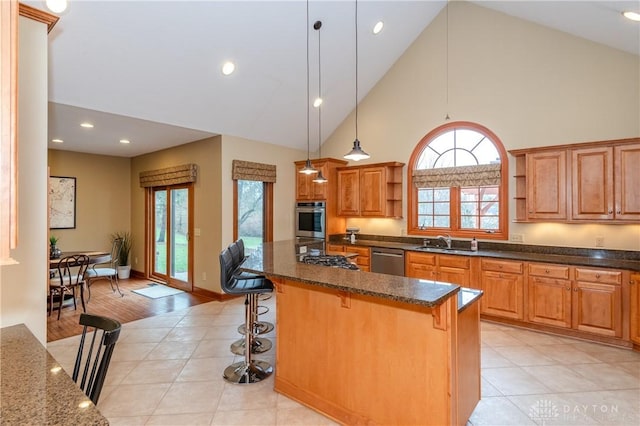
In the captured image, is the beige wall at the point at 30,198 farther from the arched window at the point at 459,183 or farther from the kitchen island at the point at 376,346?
the arched window at the point at 459,183

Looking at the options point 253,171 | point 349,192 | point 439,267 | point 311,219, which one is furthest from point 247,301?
point 349,192

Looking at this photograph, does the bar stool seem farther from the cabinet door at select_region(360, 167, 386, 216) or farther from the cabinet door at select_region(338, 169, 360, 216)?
the cabinet door at select_region(338, 169, 360, 216)

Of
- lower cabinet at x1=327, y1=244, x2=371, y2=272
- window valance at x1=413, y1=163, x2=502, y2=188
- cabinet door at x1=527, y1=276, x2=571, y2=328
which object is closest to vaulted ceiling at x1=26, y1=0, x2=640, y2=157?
window valance at x1=413, y1=163, x2=502, y2=188

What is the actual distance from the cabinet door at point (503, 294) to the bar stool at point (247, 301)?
2919 millimetres

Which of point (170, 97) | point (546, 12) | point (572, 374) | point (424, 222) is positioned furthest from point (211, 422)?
point (546, 12)

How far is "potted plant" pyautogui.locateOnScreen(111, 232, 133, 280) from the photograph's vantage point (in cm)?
706

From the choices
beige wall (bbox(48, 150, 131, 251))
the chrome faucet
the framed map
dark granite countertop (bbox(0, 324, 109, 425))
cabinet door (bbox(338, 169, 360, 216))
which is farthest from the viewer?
beige wall (bbox(48, 150, 131, 251))

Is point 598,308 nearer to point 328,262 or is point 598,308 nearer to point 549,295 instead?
point 549,295

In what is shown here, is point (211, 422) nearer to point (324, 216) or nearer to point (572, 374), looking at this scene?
point (572, 374)

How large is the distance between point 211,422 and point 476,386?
1.87 meters

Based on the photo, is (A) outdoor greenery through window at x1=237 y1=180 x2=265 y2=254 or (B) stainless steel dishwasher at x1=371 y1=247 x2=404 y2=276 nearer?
(B) stainless steel dishwasher at x1=371 y1=247 x2=404 y2=276

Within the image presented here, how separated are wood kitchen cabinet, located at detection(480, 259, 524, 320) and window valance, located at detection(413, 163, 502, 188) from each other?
125 centimetres

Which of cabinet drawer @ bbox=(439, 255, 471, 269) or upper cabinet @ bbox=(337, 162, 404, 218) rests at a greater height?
upper cabinet @ bbox=(337, 162, 404, 218)

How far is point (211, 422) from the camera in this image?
7.63 ft
